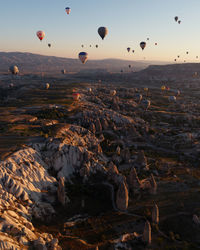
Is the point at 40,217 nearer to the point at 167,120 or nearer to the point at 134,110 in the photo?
the point at 167,120

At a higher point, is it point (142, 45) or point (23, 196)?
point (142, 45)

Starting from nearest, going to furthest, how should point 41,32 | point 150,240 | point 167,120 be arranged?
point 150,240 → point 41,32 → point 167,120

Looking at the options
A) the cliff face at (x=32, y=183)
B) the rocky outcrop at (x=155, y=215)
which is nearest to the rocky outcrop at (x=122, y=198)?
the rocky outcrop at (x=155, y=215)

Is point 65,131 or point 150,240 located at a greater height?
point 65,131

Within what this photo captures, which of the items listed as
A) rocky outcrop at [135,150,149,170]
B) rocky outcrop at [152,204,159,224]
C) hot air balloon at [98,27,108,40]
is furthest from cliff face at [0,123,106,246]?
hot air balloon at [98,27,108,40]

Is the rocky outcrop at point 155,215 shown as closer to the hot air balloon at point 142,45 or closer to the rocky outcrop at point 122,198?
the rocky outcrop at point 122,198

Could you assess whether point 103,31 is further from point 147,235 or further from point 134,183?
point 147,235

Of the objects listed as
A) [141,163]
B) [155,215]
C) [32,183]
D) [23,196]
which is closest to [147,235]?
[155,215]

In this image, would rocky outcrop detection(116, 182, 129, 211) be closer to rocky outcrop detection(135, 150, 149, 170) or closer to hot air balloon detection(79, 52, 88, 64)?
rocky outcrop detection(135, 150, 149, 170)

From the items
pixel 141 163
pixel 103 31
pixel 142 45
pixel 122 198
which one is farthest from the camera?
pixel 142 45

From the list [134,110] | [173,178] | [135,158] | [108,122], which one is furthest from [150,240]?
[134,110]

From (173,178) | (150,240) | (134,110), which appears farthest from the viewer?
(134,110)
